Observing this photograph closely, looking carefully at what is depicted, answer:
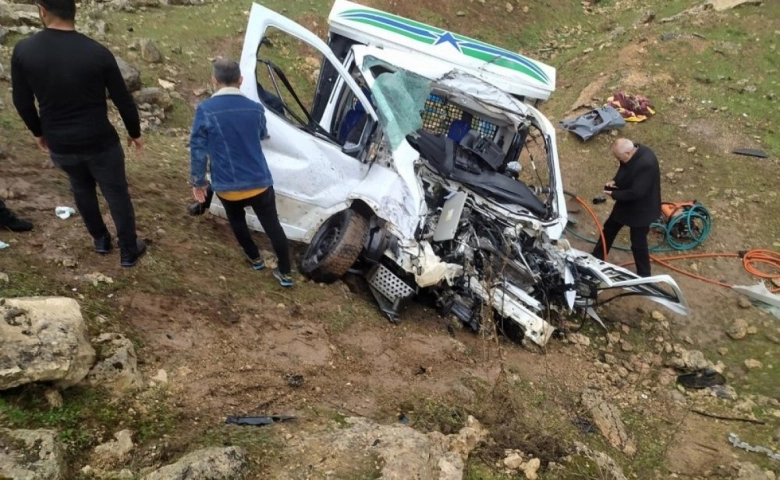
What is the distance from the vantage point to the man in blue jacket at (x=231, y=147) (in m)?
3.45

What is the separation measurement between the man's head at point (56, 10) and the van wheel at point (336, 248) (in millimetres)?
2237

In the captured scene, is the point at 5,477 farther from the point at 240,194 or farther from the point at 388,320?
the point at 388,320

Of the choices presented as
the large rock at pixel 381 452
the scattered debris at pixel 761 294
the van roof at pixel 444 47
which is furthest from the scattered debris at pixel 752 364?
the large rock at pixel 381 452

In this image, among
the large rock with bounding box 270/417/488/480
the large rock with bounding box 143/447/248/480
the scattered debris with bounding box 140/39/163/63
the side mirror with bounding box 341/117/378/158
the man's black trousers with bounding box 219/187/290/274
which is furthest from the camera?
the scattered debris with bounding box 140/39/163/63

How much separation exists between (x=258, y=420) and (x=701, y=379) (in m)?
3.88

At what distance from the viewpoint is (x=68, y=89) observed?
3.04 metres

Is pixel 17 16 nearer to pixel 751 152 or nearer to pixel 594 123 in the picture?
pixel 594 123

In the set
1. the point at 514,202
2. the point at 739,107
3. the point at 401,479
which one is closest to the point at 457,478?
the point at 401,479

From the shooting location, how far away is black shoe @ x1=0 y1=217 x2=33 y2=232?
12.2 feet

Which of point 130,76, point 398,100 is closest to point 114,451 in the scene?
point 398,100

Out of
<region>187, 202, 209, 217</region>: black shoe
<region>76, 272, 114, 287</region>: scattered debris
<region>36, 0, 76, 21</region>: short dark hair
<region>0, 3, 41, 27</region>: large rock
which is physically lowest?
<region>0, 3, 41, 27</region>: large rock

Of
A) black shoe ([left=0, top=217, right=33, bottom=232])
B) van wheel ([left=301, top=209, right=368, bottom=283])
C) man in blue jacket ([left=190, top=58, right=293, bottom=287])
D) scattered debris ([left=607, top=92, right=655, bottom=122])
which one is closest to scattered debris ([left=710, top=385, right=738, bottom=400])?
van wheel ([left=301, top=209, right=368, bottom=283])

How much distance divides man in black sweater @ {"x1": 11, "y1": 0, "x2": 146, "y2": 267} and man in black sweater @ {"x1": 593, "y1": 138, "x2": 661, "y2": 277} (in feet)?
14.4

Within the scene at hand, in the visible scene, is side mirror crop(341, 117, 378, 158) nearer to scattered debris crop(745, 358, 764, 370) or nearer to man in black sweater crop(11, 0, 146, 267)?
man in black sweater crop(11, 0, 146, 267)
